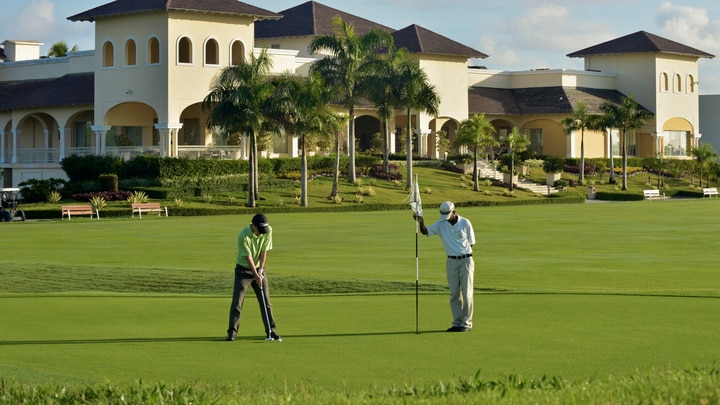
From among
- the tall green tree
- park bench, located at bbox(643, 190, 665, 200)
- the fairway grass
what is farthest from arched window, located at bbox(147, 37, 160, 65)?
the tall green tree

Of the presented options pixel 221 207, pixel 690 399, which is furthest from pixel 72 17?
pixel 690 399

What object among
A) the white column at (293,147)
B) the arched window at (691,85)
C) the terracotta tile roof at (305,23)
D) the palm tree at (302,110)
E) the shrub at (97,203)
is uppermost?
the terracotta tile roof at (305,23)

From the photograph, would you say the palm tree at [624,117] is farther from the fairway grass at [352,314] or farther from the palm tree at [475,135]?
the fairway grass at [352,314]

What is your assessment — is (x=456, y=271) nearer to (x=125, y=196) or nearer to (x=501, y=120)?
(x=125, y=196)

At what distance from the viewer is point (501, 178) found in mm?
76125

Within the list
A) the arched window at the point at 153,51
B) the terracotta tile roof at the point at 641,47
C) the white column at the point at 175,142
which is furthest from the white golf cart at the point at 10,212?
the terracotta tile roof at the point at 641,47

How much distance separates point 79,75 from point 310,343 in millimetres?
59407

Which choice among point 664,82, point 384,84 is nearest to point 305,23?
point 384,84

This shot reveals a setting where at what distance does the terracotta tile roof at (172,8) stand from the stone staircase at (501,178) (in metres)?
18.0

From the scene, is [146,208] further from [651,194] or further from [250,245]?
[250,245]

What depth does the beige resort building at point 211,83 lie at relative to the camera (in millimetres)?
63906

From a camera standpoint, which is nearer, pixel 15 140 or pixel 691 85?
pixel 15 140

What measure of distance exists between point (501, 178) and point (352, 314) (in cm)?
6030

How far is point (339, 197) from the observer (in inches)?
2360
